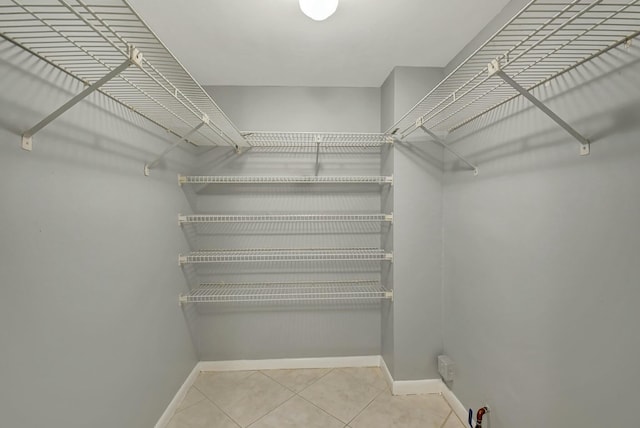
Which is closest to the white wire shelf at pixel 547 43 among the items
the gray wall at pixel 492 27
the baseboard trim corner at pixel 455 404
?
the gray wall at pixel 492 27

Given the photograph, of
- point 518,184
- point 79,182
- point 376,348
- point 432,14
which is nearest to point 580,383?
point 518,184

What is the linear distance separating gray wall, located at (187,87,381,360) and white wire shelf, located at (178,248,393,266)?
0.05 meters

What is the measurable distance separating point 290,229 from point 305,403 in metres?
1.26

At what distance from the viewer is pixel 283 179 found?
200cm

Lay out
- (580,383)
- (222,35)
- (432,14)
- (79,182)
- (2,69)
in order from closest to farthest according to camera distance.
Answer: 1. (2,69)
2. (580,383)
3. (79,182)
4. (432,14)
5. (222,35)

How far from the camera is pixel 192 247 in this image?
2070 millimetres

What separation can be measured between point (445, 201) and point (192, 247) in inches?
78.7

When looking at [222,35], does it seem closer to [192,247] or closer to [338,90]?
[338,90]

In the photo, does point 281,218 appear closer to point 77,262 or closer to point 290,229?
point 290,229

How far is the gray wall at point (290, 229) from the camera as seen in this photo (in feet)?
6.90

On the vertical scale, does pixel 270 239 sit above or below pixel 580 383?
above

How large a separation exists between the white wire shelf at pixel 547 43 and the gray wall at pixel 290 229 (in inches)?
35.5

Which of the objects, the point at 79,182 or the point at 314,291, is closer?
the point at 79,182

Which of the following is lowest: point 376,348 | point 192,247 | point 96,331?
point 376,348
